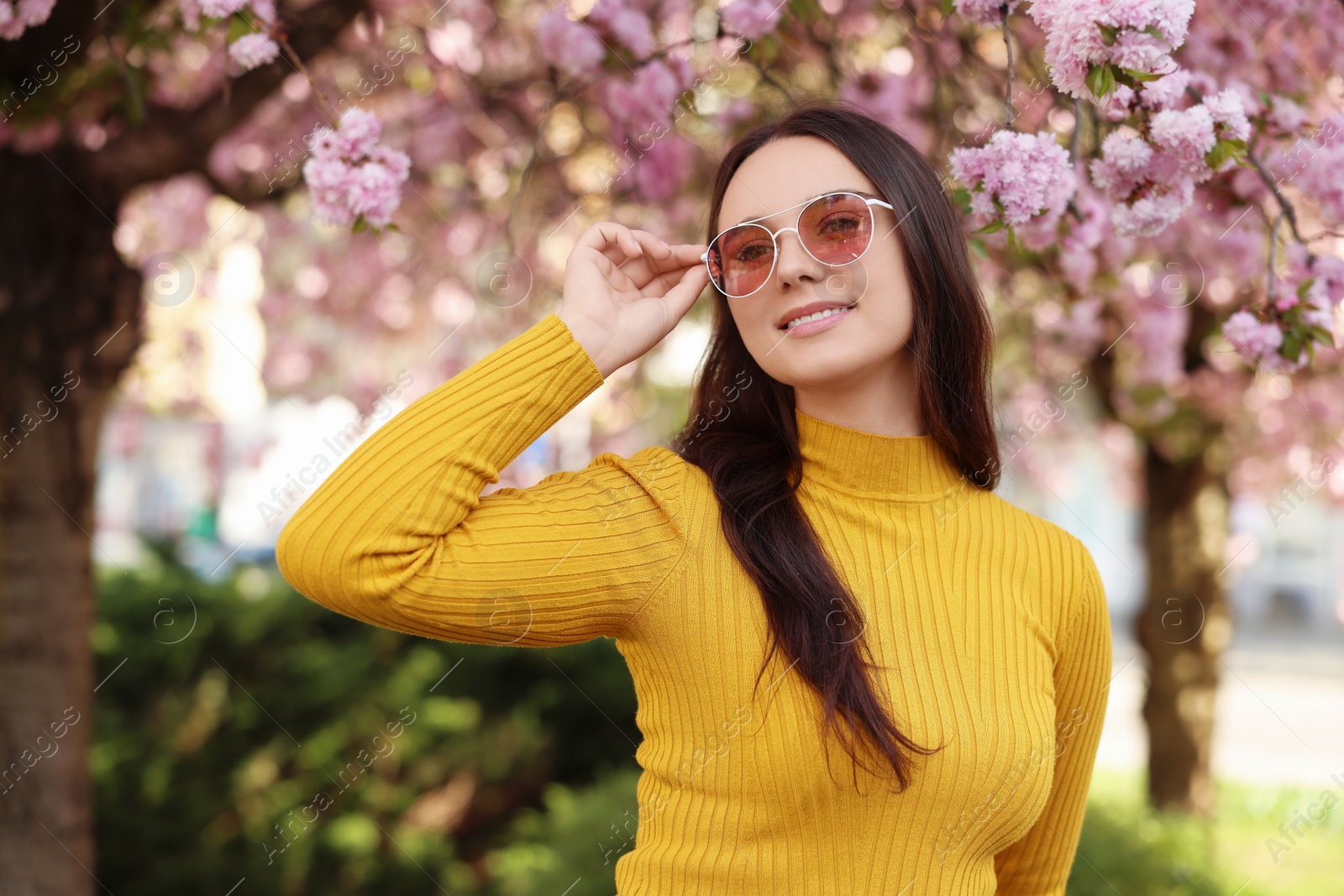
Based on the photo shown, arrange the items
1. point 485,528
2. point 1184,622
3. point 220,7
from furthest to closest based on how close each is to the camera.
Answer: point 1184,622 < point 220,7 < point 485,528

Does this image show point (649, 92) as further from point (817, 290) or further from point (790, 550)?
point (790, 550)

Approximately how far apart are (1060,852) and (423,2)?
3186mm

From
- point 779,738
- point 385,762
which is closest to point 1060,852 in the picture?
point 779,738

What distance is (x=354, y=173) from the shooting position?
1.66 metres

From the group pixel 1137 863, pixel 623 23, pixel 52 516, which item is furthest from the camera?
pixel 1137 863

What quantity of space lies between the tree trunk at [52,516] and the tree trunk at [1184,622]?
13.2 ft

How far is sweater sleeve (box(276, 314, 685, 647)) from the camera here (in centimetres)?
114

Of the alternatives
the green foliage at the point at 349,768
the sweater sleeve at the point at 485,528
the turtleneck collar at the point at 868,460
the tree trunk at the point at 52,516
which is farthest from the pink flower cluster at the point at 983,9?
the green foliage at the point at 349,768

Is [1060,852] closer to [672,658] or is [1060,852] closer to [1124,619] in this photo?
[672,658]

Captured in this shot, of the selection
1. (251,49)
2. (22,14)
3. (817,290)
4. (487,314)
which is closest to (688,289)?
(817,290)

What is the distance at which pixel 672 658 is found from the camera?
4.15ft

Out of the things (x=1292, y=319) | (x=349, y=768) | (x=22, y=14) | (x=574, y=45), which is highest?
(x=22, y=14)

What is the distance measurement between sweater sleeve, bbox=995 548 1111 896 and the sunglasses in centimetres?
58

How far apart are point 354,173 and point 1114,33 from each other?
1.11m
